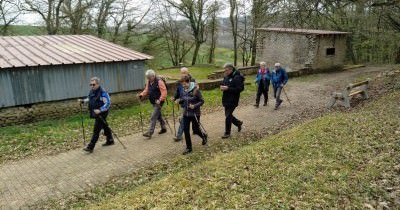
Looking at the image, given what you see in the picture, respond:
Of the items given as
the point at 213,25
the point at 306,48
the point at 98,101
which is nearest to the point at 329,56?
the point at 306,48

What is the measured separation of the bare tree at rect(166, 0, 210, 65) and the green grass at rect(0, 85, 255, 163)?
2256 centimetres

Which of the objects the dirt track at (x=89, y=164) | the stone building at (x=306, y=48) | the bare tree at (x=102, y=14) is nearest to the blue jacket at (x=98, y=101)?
the dirt track at (x=89, y=164)

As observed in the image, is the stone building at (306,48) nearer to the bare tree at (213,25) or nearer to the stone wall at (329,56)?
the stone wall at (329,56)

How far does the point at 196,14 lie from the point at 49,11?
14174mm

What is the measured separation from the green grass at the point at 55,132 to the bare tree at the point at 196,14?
22.6 metres

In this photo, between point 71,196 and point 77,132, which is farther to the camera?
point 77,132

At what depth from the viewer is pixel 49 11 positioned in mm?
29234

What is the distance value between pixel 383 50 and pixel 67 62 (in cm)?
3123

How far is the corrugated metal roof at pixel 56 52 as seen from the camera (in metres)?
14.0

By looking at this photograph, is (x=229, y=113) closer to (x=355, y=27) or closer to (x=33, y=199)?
(x=33, y=199)

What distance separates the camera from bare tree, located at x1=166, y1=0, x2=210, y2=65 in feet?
119

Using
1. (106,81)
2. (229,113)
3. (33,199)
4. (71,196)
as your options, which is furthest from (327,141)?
(106,81)

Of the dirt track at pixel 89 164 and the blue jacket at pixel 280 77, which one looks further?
the blue jacket at pixel 280 77

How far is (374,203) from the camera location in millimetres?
5410
